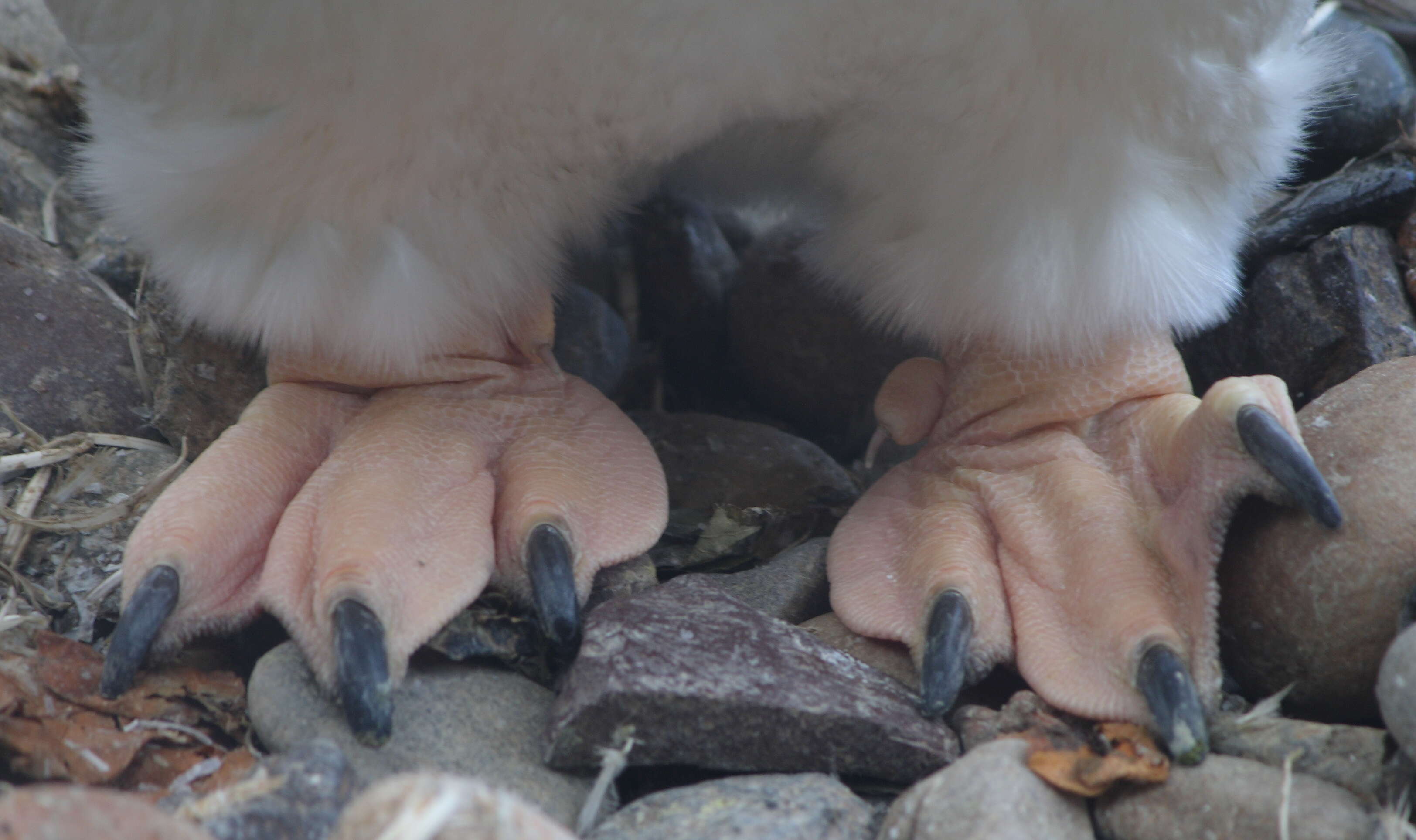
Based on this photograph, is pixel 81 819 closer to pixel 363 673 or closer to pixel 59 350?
pixel 363 673

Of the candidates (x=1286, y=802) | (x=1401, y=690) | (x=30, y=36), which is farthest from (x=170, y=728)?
(x=30, y=36)

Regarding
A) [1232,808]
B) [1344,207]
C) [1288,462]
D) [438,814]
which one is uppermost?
[1344,207]

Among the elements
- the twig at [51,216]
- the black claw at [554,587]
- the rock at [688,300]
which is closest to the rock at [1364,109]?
the rock at [688,300]

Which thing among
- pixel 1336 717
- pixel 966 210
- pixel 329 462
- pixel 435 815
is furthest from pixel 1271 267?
pixel 435 815

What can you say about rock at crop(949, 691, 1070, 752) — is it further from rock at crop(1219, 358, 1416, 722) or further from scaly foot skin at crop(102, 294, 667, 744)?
scaly foot skin at crop(102, 294, 667, 744)

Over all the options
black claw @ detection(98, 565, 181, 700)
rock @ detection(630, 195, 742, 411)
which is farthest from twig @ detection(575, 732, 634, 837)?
rock @ detection(630, 195, 742, 411)

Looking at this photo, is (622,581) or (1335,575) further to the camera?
(622,581)

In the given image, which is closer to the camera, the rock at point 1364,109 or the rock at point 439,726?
the rock at point 439,726

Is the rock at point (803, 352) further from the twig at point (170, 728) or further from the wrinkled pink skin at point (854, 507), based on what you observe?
the twig at point (170, 728)
